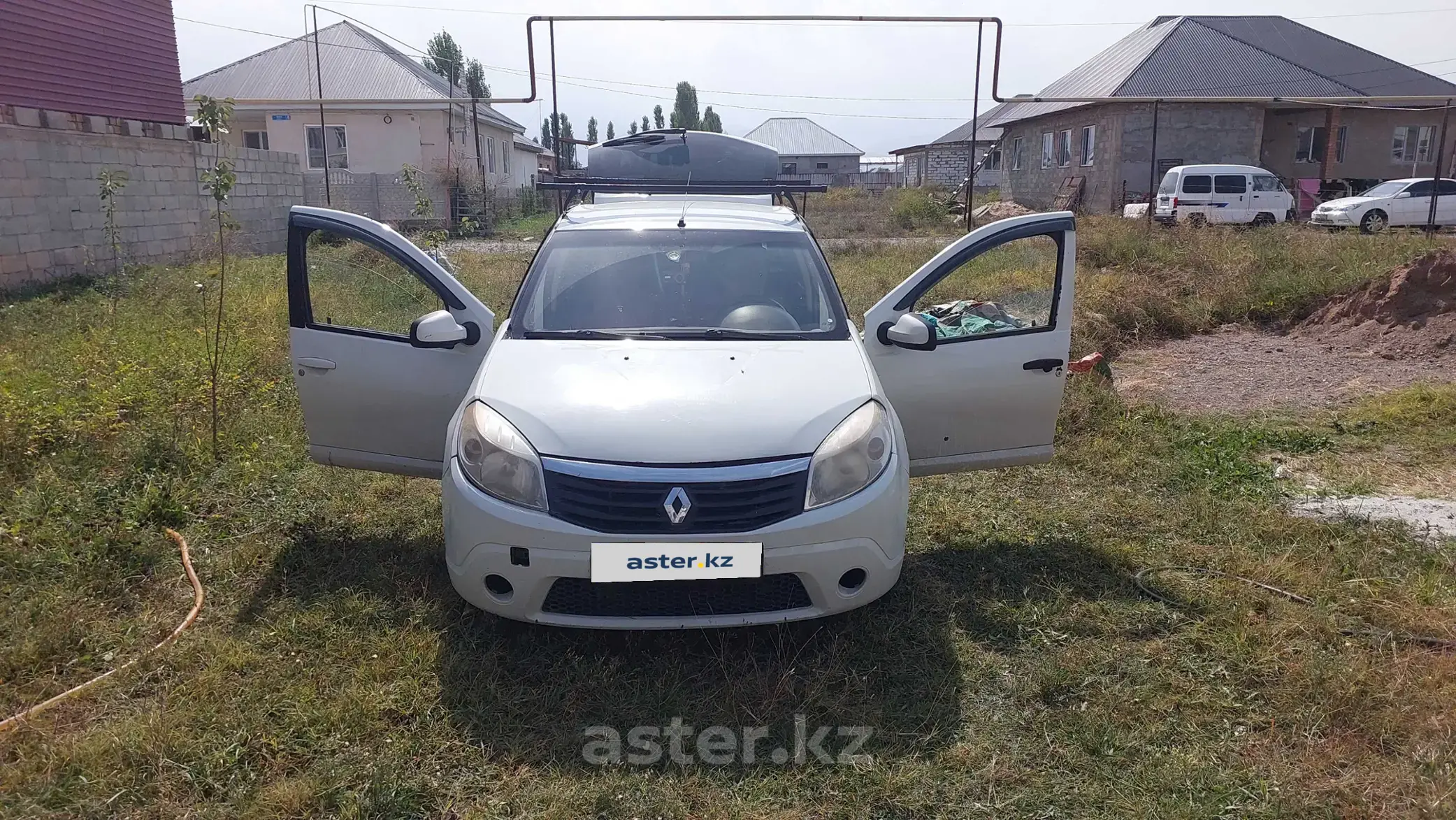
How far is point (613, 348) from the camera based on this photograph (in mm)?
3557

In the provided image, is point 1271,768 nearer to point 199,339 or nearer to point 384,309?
point 199,339

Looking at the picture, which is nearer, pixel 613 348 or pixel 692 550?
pixel 692 550

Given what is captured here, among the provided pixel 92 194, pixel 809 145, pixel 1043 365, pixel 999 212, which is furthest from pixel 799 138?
pixel 1043 365

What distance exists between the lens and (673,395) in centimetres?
316

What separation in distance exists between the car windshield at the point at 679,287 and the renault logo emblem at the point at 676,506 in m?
0.98

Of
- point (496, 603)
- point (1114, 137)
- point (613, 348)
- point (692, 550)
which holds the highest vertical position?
point (1114, 137)

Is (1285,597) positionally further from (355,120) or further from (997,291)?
(355,120)

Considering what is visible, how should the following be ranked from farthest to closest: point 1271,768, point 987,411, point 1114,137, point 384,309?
1. point 1114,137
2. point 384,309
3. point 987,411
4. point 1271,768

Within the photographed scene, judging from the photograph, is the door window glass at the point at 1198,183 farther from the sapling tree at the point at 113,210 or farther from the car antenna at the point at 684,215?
the sapling tree at the point at 113,210

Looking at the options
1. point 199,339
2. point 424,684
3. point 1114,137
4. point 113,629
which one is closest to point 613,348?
point 424,684

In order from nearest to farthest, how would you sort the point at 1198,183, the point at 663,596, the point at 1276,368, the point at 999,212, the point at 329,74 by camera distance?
the point at 663,596 → the point at 1276,368 → the point at 1198,183 → the point at 999,212 → the point at 329,74

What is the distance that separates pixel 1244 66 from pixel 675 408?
3023 centimetres

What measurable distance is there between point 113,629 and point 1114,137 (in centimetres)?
2671

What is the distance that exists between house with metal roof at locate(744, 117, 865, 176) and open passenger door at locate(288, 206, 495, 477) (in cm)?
5100
